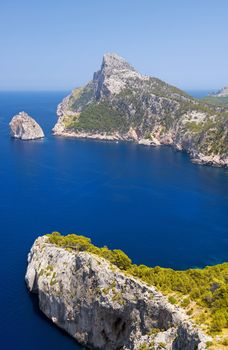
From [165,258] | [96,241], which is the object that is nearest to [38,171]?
[96,241]

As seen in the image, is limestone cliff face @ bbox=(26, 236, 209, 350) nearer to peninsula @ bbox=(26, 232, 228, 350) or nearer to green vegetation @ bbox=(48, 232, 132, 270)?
peninsula @ bbox=(26, 232, 228, 350)

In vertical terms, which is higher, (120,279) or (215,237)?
(120,279)

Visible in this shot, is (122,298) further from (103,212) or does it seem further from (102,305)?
(103,212)

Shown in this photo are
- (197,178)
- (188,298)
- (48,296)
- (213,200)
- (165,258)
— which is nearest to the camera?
(188,298)

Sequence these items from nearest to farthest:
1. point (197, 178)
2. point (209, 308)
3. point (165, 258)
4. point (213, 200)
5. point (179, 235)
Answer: point (209, 308) < point (165, 258) < point (179, 235) < point (213, 200) < point (197, 178)

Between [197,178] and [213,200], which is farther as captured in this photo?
[197,178]

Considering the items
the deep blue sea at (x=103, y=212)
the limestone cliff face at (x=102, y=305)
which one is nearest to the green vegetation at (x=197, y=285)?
the limestone cliff face at (x=102, y=305)

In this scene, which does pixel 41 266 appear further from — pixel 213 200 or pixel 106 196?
pixel 213 200

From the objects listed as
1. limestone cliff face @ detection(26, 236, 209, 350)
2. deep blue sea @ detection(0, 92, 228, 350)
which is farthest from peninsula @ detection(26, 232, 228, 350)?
deep blue sea @ detection(0, 92, 228, 350)
